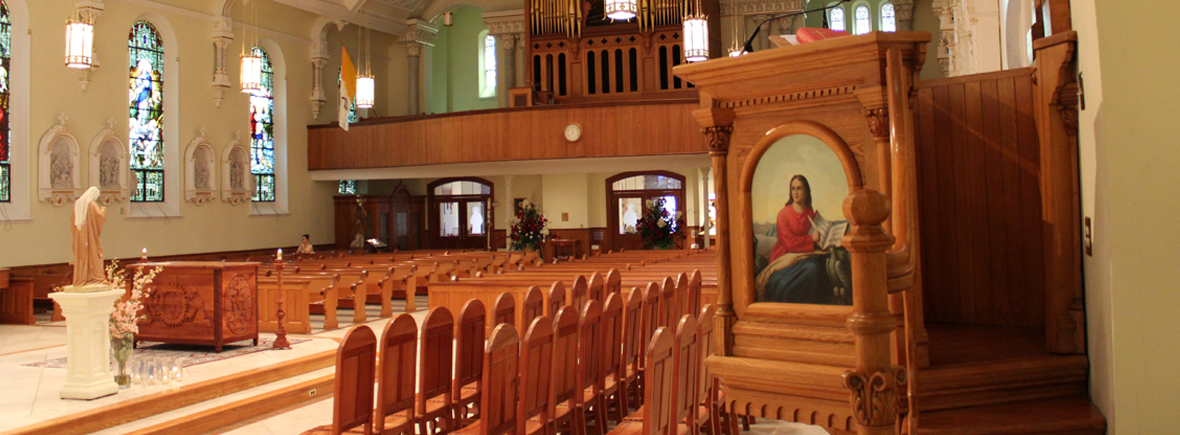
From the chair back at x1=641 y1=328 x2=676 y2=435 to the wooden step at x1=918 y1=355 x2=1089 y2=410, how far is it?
34.1 inches

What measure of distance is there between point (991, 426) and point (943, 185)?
4.01ft

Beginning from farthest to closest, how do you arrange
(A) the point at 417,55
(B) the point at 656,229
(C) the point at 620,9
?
(A) the point at 417,55, (B) the point at 656,229, (C) the point at 620,9

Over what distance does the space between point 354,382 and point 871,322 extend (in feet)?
7.37

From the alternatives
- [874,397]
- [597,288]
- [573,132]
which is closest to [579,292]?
[597,288]

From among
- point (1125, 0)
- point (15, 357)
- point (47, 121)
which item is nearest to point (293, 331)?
point (15, 357)

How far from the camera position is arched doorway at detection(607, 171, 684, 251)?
20000 mm

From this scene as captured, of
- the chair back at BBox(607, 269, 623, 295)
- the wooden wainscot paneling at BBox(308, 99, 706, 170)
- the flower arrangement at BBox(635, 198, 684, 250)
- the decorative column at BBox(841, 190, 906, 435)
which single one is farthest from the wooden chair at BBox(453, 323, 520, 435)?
the flower arrangement at BBox(635, 198, 684, 250)

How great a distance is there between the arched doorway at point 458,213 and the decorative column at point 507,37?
91.7 inches

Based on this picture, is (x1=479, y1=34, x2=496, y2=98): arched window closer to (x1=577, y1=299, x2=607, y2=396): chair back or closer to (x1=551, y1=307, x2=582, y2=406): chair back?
(x1=577, y1=299, x2=607, y2=396): chair back

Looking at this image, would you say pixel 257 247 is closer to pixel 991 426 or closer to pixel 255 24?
pixel 255 24

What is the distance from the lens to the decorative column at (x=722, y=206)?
267 cm

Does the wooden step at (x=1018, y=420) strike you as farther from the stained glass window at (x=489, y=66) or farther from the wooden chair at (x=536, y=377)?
the stained glass window at (x=489, y=66)

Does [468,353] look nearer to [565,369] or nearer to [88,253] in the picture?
[565,369]

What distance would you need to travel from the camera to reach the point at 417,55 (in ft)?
67.0
